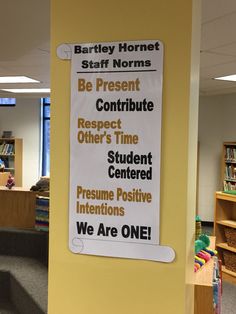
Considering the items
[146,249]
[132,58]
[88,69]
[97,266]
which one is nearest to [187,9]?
[132,58]

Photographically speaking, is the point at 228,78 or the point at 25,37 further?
the point at 228,78

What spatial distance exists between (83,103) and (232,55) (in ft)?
8.35

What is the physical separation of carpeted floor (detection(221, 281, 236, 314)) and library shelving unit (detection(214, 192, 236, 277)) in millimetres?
170

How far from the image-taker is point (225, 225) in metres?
4.34

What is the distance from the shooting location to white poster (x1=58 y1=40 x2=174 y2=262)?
129 centimetres

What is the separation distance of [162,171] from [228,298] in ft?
10.3

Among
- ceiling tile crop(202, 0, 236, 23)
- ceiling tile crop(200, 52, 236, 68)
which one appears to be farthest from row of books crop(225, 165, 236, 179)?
ceiling tile crop(202, 0, 236, 23)

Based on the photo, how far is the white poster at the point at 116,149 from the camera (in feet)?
4.24

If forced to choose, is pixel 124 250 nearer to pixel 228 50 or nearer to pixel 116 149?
pixel 116 149

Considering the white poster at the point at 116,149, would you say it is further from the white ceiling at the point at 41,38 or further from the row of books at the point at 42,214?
the row of books at the point at 42,214

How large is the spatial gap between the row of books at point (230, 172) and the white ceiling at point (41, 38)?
91.2 inches

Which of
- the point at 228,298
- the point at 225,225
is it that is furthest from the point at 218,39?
the point at 228,298

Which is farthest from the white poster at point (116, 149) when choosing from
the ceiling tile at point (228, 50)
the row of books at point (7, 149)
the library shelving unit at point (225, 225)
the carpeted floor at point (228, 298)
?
the row of books at point (7, 149)

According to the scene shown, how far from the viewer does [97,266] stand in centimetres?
136
